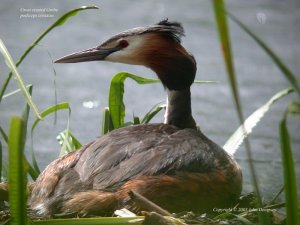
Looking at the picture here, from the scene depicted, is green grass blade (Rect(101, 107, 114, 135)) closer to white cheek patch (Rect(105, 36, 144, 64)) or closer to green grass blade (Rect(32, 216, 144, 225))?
white cheek patch (Rect(105, 36, 144, 64))

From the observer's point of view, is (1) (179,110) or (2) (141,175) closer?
(2) (141,175)

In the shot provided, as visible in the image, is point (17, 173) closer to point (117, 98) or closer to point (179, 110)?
point (117, 98)

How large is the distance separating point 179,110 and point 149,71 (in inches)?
163

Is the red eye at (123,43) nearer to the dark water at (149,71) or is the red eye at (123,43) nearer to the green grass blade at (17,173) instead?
the dark water at (149,71)

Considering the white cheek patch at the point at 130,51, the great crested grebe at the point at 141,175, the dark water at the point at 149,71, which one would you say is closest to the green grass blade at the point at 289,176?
the great crested grebe at the point at 141,175

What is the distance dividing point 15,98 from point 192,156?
4.12 m

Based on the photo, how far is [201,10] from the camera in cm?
1088

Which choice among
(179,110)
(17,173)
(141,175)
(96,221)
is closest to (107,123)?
(179,110)

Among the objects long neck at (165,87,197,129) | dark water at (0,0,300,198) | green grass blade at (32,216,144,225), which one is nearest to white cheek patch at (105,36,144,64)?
long neck at (165,87,197,129)

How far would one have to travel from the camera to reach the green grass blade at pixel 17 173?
2.42 meters

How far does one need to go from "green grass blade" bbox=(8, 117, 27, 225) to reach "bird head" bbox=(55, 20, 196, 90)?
8.42ft

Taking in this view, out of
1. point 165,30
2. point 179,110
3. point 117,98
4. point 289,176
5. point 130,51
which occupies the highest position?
point 165,30

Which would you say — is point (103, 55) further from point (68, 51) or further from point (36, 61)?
point (36, 61)

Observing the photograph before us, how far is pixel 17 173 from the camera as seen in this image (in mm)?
2537
